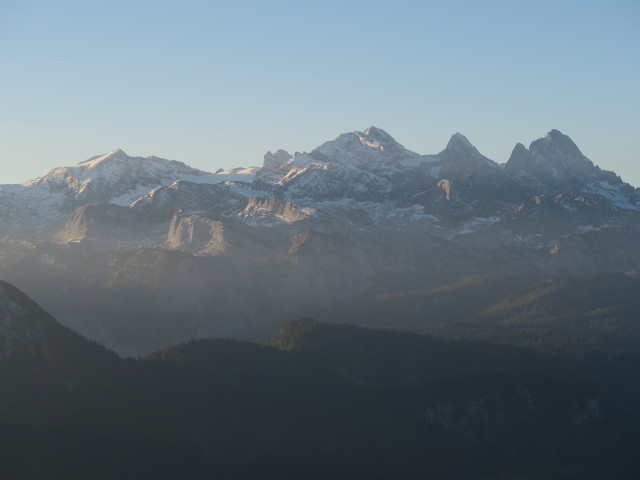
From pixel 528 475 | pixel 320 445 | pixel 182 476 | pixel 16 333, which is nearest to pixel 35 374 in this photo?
pixel 16 333

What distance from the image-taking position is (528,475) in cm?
19725

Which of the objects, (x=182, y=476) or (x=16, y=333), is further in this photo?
(x=16, y=333)

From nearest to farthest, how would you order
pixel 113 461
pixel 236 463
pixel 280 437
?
pixel 113 461 → pixel 236 463 → pixel 280 437

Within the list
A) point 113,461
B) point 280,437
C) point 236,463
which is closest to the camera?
point 113,461

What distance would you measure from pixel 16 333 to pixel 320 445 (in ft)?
177

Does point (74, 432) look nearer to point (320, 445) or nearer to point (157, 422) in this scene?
point (157, 422)

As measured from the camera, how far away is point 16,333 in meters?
200

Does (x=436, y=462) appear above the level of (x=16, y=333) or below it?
below

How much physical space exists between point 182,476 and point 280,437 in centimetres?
2581

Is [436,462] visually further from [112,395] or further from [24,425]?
[24,425]

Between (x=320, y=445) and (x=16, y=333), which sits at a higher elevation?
(x=16, y=333)

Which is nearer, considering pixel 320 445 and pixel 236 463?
pixel 236 463

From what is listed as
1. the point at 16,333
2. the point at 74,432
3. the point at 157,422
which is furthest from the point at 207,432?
the point at 16,333

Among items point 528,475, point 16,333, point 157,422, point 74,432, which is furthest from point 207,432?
point 528,475
